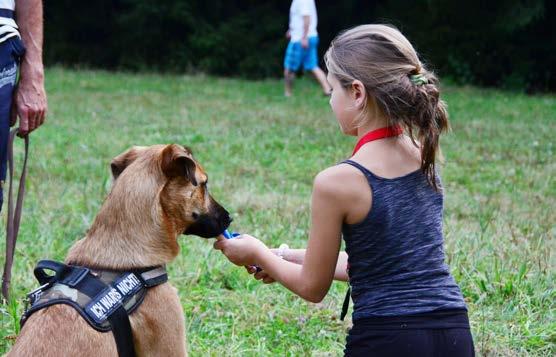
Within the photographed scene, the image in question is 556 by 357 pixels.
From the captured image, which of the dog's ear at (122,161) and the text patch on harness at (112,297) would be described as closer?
the text patch on harness at (112,297)

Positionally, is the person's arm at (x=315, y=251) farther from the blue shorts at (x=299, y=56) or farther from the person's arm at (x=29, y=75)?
the blue shorts at (x=299, y=56)

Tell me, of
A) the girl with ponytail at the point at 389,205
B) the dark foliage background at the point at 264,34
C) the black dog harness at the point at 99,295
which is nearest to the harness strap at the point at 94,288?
the black dog harness at the point at 99,295

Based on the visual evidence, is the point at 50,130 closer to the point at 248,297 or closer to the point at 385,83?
the point at 248,297

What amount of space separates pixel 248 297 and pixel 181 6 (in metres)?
21.9

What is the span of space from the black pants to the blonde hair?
0.50 metres

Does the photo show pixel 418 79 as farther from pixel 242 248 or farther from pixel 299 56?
pixel 299 56

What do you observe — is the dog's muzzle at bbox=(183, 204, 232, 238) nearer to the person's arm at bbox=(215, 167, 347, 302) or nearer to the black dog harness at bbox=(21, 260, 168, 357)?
the person's arm at bbox=(215, 167, 347, 302)

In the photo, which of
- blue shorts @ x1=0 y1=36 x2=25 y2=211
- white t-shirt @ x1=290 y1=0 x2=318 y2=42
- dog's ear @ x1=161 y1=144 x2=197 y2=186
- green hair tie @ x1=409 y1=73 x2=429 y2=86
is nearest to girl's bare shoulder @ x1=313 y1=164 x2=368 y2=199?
green hair tie @ x1=409 y1=73 x2=429 y2=86

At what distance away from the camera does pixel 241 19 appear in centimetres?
2578

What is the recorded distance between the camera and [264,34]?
25.9 m

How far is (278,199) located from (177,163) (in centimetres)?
399

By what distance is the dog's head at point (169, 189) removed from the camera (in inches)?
127

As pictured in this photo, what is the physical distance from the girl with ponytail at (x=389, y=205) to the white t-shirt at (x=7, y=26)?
168 cm

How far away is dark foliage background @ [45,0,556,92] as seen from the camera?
2178 cm
